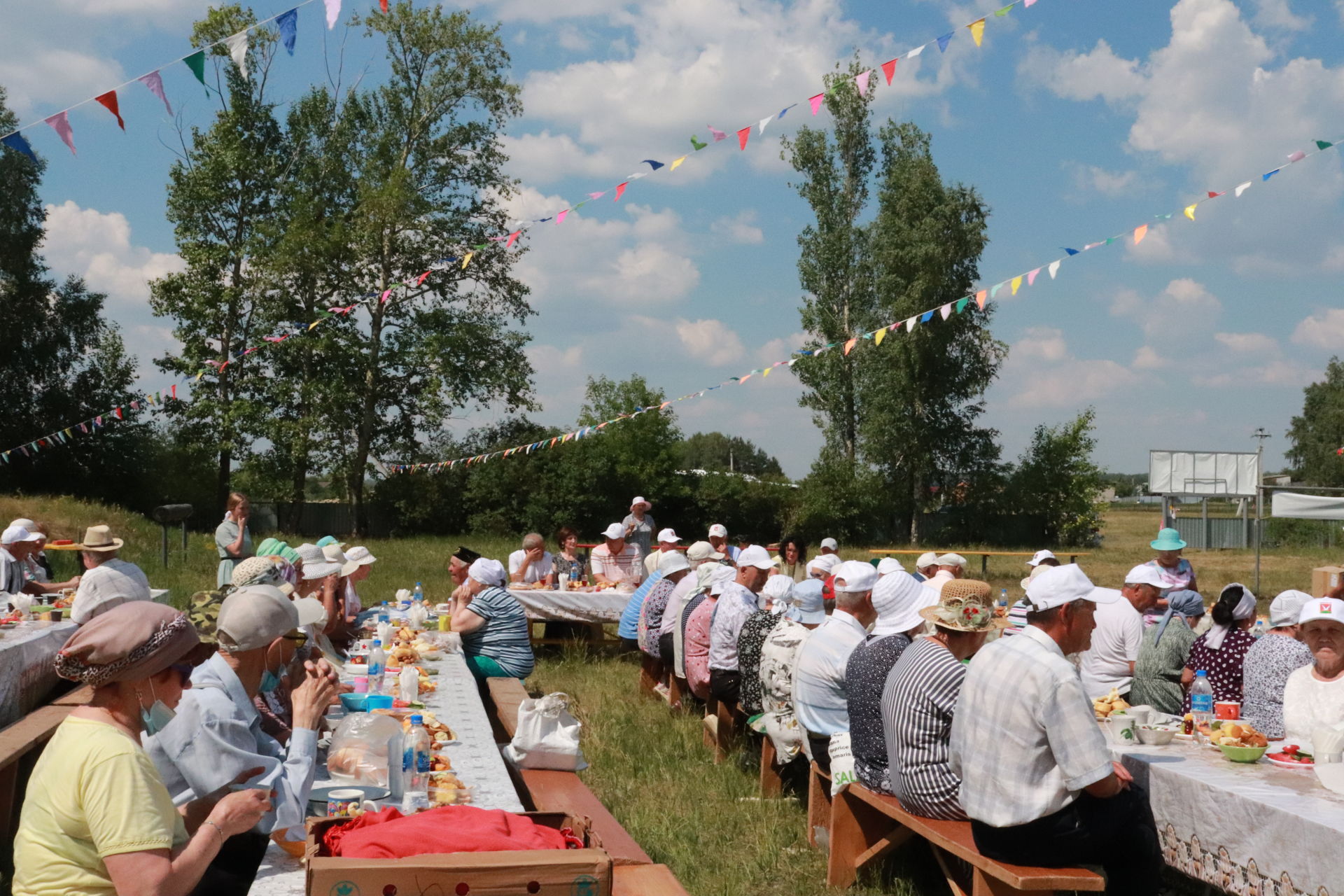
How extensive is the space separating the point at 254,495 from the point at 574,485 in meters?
8.54

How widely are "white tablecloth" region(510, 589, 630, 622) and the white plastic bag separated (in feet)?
24.0

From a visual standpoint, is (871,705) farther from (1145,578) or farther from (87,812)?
(1145,578)

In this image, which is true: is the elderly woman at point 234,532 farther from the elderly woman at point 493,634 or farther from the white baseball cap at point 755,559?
the white baseball cap at point 755,559

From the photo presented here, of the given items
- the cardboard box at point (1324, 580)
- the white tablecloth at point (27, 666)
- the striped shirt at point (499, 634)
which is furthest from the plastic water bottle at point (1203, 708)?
the white tablecloth at point (27, 666)

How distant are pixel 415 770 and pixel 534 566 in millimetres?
8966

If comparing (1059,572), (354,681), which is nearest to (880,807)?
(1059,572)

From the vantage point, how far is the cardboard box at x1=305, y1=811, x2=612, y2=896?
2.31 meters

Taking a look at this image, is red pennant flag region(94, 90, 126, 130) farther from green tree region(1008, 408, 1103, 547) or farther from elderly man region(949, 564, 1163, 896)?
green tree region(1008, 408, 1103, 547)

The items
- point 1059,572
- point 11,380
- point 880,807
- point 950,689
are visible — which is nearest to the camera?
point 1059,572

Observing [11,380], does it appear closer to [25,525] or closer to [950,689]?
[25,525]

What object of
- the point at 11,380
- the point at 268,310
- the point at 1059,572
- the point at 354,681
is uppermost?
the point at 268,310

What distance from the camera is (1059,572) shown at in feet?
13.5

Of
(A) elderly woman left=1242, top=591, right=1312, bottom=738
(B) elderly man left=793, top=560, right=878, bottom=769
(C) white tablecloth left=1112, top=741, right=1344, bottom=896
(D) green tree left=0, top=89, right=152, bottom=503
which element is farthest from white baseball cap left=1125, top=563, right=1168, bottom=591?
(D) green tree left=0, top=89, right=152, bottom=503

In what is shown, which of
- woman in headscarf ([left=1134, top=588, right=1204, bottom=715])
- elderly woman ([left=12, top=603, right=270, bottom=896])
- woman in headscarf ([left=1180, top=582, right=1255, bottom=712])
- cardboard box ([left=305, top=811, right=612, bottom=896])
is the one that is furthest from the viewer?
woman in headscarf ([left=1134, top=588, right=1204, bottom=715])
